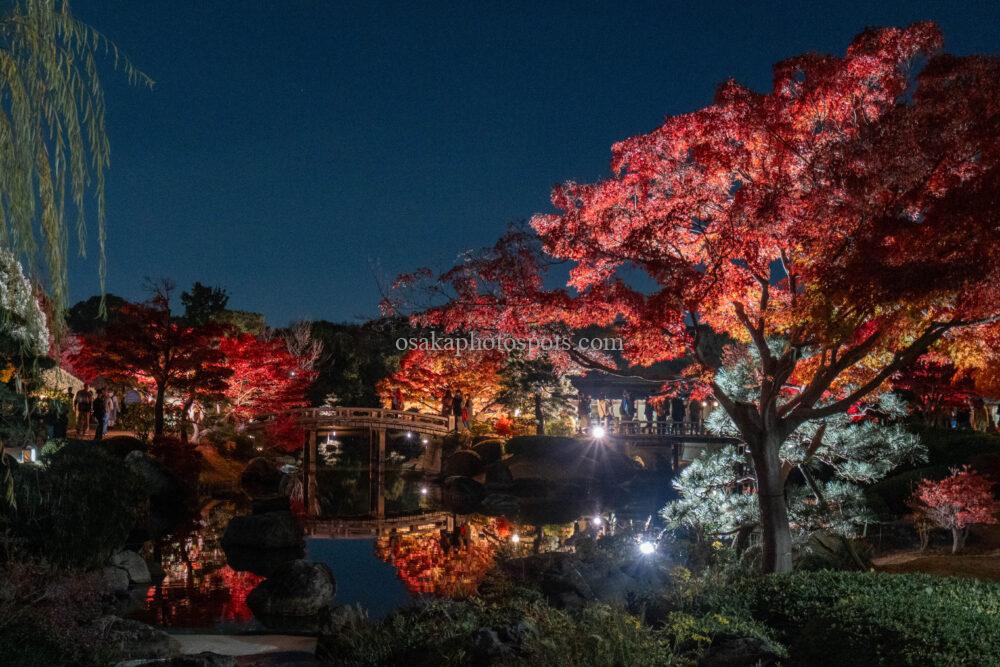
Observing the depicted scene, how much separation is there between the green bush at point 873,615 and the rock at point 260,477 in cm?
1916

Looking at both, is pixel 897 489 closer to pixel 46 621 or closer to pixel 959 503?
pixel 959 503

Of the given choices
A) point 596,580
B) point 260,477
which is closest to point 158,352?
point 260,477

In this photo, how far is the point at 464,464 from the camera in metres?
26.9

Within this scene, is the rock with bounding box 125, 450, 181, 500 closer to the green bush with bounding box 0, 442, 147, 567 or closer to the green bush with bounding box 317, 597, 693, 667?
the green bush with bounding box 0, 442, 147, 567

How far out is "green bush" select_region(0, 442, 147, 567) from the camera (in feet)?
35.4

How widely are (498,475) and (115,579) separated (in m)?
15.3

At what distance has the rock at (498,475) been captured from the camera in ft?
84.2

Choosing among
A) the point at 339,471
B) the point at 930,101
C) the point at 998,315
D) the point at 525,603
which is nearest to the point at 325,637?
the point at 525,603

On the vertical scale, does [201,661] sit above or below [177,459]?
below

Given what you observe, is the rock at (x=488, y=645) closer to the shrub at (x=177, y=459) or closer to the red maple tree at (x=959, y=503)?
the red maple tree at (x=959, y=503)

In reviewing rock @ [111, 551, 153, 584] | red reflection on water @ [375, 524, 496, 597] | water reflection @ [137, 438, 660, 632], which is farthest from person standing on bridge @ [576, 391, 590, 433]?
rock @ [111, 551, 153, 584]

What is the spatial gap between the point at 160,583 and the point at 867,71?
1284 cm

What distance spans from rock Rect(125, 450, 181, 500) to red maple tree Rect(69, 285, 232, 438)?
47.5 inches

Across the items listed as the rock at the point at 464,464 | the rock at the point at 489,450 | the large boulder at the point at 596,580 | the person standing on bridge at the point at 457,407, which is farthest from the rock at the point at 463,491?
the large boulder at the point at 596,580
